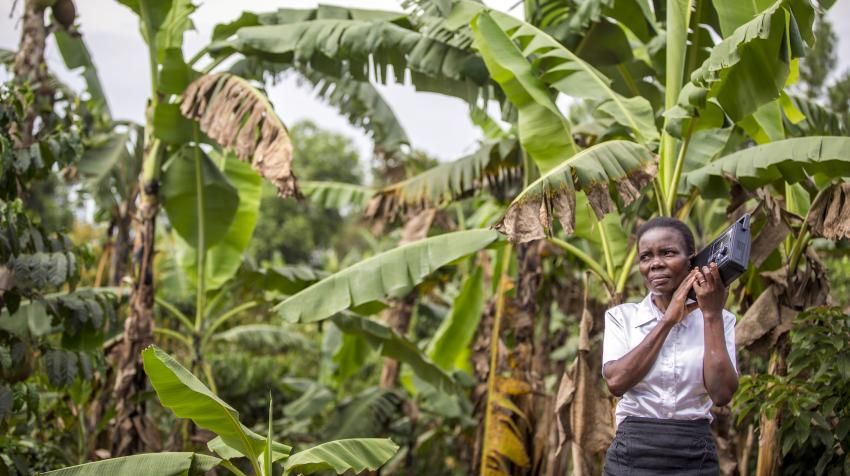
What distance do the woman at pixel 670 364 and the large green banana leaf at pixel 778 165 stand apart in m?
1.86

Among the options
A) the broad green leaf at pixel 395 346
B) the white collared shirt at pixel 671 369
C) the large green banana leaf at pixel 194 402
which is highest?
the white collared shirt at pixel 671 369

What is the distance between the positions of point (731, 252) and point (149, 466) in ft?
9.67

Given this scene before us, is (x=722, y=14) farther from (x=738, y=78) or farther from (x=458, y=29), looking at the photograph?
(x=458, y=29)

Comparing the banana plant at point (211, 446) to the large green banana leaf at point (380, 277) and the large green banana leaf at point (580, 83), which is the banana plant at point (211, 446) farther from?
the large green banana leaf at point (580, 83)

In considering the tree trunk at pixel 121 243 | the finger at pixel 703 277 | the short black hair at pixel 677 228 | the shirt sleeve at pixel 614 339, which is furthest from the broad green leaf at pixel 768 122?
the tree trunk at pixel 121 243

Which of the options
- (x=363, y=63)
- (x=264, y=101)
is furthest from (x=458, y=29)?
(x=264, y=101)

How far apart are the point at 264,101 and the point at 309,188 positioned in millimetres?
4290

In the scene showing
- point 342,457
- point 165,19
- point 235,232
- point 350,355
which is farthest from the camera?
point 350,355

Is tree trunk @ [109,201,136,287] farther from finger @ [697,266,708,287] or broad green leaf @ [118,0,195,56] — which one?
finger @ [697,266,708,287]

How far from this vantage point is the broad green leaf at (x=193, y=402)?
3.99m

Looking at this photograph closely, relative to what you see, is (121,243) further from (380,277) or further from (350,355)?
(380,277)

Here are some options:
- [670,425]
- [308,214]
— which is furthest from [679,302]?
[308,214]

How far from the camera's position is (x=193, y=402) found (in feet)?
13.8

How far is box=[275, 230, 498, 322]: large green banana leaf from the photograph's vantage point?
20.1 ft
